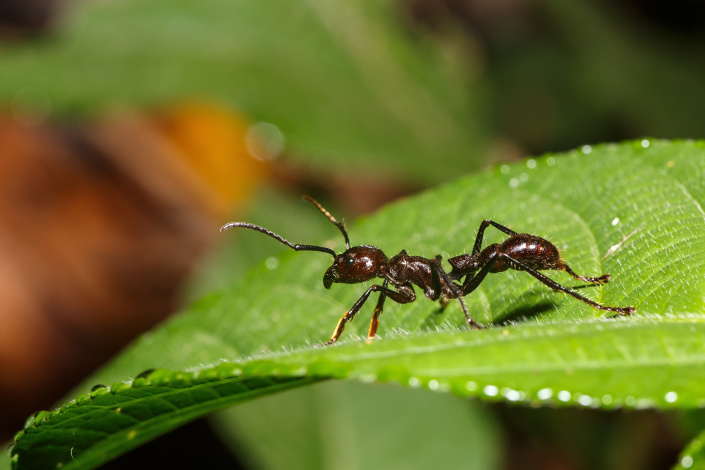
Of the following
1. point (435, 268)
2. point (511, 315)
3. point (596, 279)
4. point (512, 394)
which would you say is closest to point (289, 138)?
point (435, 268)

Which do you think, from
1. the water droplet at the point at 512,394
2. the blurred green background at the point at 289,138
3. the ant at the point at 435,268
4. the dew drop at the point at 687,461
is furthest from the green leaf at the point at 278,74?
the water droplet at the point at 512,394

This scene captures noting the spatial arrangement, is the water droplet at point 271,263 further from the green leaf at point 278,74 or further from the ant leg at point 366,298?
the green leaf at point 278,74

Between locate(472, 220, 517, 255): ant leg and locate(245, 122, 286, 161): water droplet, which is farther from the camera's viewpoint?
locate(245, 122, 286, 161): water droplet

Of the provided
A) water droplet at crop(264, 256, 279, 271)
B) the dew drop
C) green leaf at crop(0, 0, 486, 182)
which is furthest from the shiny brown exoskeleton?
green leaf at crop(0, 0, 486, 182)

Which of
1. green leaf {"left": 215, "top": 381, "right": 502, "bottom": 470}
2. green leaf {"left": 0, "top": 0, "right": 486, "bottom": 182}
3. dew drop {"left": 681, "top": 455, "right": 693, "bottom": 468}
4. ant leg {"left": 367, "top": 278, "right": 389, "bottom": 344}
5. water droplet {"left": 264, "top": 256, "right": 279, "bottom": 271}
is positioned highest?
green leaf {"left": 0, "top": 0, "right": 486, "bottom": 182}

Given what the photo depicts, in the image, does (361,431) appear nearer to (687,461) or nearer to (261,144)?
(687,461)

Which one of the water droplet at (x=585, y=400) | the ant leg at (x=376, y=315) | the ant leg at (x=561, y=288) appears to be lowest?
the ant leg at (x=376, y=315)

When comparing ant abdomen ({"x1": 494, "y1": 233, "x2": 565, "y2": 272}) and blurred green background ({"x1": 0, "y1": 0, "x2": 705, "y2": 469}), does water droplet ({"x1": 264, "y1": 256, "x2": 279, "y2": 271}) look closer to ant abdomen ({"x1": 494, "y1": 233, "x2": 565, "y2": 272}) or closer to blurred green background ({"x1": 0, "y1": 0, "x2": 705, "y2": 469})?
ant abdomen ({"x1": 494, "y1": 233, "x2": 565, "y2": 272})
